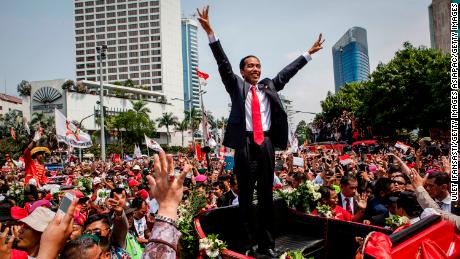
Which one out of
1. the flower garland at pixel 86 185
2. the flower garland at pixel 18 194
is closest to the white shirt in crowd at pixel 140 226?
the flower garland at pixel 18 194

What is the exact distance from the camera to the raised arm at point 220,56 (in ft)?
11.3

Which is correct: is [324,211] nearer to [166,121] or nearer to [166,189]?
[166,189]

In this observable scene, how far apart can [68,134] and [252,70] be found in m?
12.6

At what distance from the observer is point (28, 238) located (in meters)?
3.04

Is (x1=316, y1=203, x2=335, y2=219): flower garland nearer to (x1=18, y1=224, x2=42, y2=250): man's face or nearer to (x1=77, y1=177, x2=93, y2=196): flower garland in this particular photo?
(x1=18, y1=224, x2=42, y2=250): man's face

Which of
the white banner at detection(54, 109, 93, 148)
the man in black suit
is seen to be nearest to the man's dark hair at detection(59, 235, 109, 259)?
the man in black suit

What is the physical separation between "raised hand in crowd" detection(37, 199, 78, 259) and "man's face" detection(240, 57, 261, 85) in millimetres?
2301

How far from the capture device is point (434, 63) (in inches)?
1105

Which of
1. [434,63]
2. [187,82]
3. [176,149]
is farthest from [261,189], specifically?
[187,82]

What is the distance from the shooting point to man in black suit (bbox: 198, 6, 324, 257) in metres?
3.44

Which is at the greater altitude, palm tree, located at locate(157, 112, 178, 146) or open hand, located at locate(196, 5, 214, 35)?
Result: palm tree, located at locate(157, 112, 178, 146)

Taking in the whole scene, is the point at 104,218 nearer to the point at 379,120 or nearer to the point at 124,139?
the point at 379,120

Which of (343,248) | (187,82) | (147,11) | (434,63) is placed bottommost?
(343,248)

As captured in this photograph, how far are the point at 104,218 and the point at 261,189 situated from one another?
183cm
